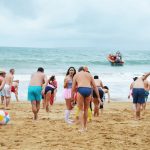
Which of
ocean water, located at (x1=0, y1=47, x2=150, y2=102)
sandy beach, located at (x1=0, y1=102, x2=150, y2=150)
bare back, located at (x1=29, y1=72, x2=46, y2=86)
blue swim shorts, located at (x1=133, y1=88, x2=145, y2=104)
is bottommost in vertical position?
sandy beach, located at (x1=0, y1=102, x2=150, y2=150)

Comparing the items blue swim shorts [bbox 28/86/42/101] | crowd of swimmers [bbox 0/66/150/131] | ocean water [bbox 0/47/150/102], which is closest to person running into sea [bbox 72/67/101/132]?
crowd of swimmers [bbox 0/66/150/131]

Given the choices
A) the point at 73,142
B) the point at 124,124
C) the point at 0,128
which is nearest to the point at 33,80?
the point at 0,128

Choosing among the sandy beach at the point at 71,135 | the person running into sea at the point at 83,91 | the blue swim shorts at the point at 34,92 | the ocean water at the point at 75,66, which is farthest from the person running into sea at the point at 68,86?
the ocean water at the point at 75,66

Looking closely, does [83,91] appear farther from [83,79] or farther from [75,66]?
[75,66]

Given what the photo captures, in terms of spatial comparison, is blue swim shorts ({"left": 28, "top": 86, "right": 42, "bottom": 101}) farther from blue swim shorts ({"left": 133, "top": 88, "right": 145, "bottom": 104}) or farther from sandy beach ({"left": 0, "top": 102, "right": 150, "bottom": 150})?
blue swim shorts ({"left": 133, "top": 88, "right": 145, "bottom": 104})

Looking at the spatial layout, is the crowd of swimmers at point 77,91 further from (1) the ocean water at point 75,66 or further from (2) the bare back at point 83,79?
(1) the ocean water at point 75,66

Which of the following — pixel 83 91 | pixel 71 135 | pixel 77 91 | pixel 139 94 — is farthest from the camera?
pixel 139 94

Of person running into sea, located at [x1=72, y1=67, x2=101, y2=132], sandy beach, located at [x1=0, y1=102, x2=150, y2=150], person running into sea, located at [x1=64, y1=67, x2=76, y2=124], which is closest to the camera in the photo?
sandy beach, located at [x1=0, y1=102, x2=150, y2=150]

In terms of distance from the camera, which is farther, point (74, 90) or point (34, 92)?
point (34, 92)

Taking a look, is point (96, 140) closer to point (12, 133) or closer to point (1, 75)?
point (12, 133)

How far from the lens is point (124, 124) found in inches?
394

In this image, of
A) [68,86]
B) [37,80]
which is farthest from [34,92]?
[68,86]

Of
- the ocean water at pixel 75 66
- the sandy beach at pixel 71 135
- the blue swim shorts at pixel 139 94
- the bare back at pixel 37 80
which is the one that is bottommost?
the sandy beach at pixel 71 135

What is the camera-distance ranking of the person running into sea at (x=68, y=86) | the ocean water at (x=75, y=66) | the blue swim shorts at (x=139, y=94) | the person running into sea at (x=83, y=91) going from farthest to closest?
the ocean water at (x=75, y=66), the blue swim shorts at (x=139, y=94), the person running into sea at (x=68, y=86), the person running into sea at (x=83, y=91)
